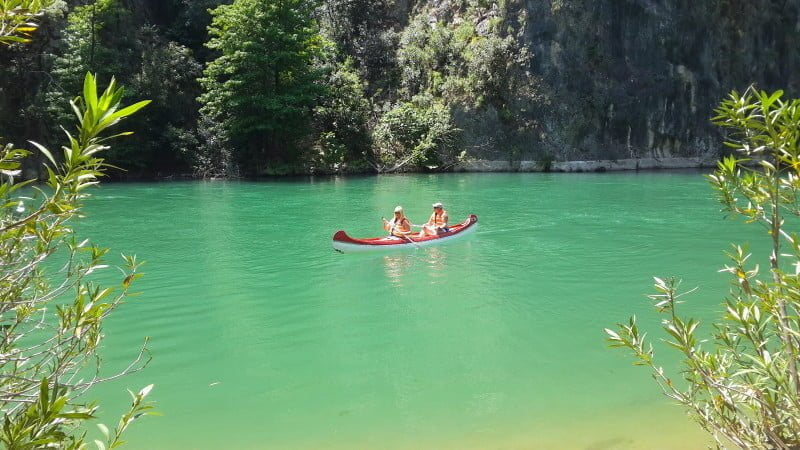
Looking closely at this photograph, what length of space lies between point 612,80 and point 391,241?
2438cm

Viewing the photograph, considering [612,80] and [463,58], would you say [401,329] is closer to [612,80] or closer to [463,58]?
[463,58]

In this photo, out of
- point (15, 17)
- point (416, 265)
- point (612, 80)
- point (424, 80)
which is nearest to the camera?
point (15, 17)

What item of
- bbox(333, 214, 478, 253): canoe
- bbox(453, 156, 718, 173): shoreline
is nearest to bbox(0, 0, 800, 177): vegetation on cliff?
bbox(453, 156, 718, 173): shoreline

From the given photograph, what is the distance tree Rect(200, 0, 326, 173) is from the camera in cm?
2733

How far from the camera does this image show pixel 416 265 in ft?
37.0

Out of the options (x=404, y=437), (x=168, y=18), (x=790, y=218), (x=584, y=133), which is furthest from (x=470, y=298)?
(x=168, y=18)

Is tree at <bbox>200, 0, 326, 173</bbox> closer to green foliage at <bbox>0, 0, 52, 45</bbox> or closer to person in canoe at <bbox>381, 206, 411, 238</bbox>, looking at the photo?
person in canoe at <bbox>381, 206, 411, 238</bbox>

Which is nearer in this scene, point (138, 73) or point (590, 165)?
point (138, 73)

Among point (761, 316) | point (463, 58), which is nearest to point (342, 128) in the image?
point (463, 58)

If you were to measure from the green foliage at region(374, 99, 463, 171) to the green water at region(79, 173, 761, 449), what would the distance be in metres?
14.1

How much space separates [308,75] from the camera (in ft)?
94.9

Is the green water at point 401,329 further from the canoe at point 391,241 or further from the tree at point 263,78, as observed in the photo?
the tree at point 263,78

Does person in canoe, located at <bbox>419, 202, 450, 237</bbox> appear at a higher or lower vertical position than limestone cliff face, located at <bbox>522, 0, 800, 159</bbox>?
lower

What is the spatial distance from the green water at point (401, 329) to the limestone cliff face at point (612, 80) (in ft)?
50.4
